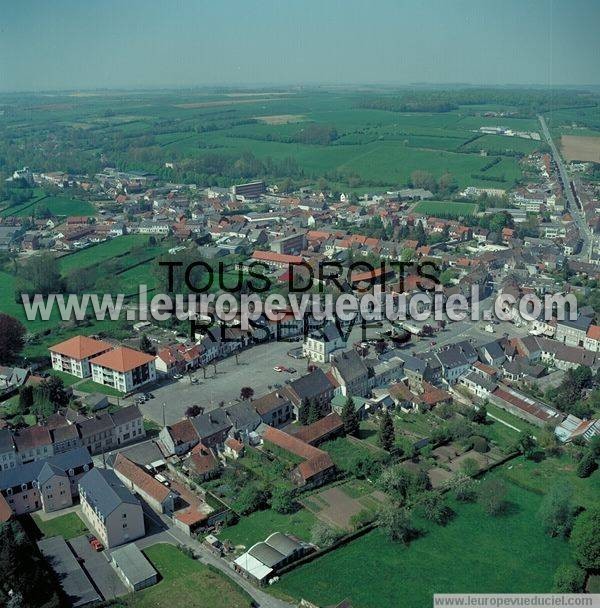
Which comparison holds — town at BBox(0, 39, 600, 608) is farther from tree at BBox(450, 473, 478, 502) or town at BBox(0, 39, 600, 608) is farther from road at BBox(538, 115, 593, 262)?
road at BBox(538, 115, 593, 262)

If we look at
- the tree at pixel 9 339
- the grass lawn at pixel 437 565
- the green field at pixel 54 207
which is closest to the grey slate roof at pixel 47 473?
the grass lawn at pixel 437 565

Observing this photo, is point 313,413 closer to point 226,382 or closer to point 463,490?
point 226,382

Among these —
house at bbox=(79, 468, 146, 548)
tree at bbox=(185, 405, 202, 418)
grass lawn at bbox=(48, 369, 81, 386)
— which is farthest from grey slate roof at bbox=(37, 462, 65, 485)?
grass lawn at bbox=(48, 369, 81, 386)

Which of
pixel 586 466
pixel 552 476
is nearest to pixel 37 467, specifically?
pixel 552 476

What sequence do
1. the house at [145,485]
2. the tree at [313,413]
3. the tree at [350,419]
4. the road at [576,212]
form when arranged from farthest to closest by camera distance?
the road at [576,212]
the tree at [313,413]
the tree at [350,419]
the house at [145,485]

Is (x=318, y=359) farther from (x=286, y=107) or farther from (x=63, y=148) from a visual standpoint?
(x=286, y=107)

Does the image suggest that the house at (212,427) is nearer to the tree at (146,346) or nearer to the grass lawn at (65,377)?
the tree at (146,346)
